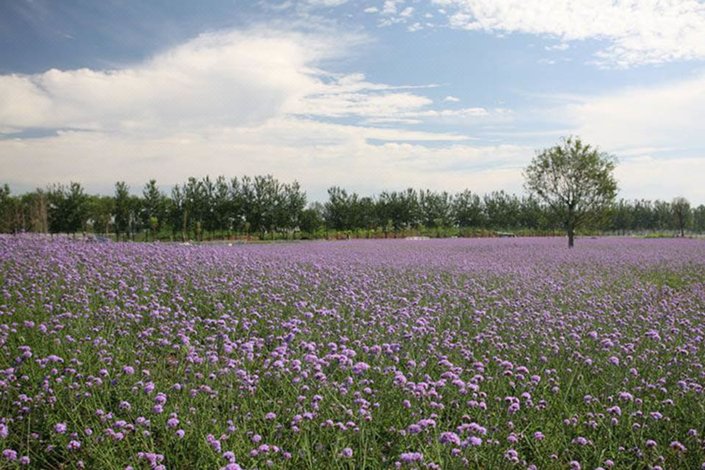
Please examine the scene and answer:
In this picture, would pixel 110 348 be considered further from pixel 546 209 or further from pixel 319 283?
pixel 546 209

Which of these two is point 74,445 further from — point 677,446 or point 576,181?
point 576,181

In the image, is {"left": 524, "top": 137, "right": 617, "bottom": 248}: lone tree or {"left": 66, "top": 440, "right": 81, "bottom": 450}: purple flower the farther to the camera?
{"left": 524, "top": 137, "right": 617, "bottom": 248}: lone tree

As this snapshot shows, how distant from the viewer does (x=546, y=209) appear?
57.1 m

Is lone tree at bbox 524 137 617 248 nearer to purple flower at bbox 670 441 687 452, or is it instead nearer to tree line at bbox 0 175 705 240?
tree line at bbox 0 175 705 240

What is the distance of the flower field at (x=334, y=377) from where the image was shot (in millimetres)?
3363

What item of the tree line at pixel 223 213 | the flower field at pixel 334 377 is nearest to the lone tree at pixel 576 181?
the tree line at pixel 223 213

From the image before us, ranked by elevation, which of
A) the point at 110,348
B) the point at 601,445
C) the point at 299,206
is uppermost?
the point at 299,206

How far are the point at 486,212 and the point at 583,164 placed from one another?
33.6 meters

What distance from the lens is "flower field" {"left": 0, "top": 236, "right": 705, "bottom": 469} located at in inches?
132

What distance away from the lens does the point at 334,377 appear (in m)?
4.48

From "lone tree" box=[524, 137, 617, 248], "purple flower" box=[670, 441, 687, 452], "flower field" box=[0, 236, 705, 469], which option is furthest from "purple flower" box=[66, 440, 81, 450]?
"lone tree" box=[524, 137, 617, 248]

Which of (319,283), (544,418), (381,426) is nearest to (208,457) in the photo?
(381,426)

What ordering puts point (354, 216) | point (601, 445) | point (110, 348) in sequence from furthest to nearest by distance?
point (354, 216) < point (110, 348) < point (601, 445)

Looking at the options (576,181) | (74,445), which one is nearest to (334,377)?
(74,445)
